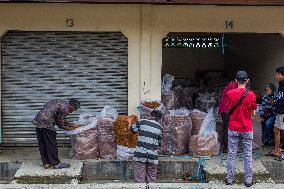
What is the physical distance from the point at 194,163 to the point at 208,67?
10.1 m

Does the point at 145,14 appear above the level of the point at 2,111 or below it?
above

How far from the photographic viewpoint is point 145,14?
12672 mm

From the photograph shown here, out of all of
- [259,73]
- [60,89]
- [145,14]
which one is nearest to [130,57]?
[145,14]

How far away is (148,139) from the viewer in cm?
1032

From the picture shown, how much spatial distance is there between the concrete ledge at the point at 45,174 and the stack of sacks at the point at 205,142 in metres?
2.60

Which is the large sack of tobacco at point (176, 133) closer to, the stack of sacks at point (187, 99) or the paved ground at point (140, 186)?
the paved ground at point (140, 186)

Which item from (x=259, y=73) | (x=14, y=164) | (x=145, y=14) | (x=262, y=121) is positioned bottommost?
(x=14, y=164)

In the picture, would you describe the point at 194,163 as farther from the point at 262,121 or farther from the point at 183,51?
the point at 183,51

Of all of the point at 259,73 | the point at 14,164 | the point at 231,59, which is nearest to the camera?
the point at 14,164

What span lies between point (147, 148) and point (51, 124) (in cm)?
215

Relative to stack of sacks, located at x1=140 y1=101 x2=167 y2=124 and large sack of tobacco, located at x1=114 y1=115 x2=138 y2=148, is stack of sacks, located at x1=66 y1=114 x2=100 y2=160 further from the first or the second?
stack of sacks, located at x1=140 y1=101 x2=167 y2=124

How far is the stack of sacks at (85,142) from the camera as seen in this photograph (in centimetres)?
1179

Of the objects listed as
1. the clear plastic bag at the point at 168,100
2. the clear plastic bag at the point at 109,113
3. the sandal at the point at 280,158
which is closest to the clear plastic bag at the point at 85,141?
the clear plastic bag at the point at 109,113

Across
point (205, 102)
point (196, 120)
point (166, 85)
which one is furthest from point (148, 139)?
point (205, 102)
